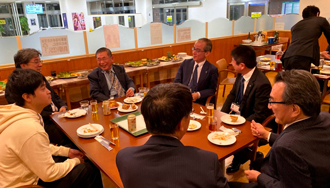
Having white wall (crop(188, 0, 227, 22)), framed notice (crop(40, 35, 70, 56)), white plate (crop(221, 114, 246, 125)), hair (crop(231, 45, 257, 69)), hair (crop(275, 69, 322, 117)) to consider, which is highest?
white wall (crop(188, 0, 227, 22))

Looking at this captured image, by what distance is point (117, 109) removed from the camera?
7.60 ft

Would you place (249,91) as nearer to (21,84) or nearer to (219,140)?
(219,140)

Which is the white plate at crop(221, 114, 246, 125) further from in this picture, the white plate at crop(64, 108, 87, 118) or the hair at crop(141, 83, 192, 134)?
the white plate at crop(64, 108, 87, 118)

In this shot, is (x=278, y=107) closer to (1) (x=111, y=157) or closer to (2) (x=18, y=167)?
(1) (x=111, y=157)

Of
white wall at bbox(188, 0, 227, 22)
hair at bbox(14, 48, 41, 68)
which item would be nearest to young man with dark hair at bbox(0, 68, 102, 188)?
hair at bbox(14, 48, 41, 68)

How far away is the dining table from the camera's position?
1.46m

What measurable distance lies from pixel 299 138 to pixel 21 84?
1.68 meters

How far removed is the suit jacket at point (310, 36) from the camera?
3523 mm

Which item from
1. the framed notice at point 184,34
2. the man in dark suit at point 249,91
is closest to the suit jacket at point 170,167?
the man in dark suit at point 249,91

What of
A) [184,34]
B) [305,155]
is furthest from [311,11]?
[305,155]

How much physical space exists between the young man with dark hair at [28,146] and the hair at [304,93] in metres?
1.41

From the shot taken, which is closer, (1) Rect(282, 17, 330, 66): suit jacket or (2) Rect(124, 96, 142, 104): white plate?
(2) Rect(124, 96, 142, 104): white plate

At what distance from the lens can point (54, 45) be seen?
387 cm

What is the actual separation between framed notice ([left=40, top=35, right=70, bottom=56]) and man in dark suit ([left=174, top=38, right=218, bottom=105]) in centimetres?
218
